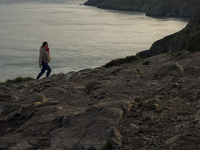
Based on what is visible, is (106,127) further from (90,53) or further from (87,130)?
(90,53)

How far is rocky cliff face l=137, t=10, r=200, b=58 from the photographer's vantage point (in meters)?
31.1

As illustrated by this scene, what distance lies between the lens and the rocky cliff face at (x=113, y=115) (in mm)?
8141

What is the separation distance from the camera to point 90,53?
63562 mm

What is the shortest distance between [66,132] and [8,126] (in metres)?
2.60

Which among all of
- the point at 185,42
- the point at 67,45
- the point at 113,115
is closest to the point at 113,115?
the point at 113,115

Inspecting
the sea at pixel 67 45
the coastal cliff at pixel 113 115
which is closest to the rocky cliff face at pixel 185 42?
the sea at pixel 67 45

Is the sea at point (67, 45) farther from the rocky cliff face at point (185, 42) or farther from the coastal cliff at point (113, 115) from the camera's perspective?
the coastal cliff at point (113, 115)

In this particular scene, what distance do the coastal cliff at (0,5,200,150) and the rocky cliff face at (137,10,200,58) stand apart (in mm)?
16558

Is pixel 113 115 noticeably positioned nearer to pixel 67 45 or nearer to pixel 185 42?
pixel 185 42

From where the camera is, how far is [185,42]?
33719 mm

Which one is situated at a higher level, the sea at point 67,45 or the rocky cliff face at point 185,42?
the rocky cliff face at point 185,42

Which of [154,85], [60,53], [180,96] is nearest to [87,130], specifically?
[180,96]

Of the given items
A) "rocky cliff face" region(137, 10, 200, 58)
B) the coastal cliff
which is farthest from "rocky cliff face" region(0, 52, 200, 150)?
"rocky cliff face" region(137, 10, 200, 58)

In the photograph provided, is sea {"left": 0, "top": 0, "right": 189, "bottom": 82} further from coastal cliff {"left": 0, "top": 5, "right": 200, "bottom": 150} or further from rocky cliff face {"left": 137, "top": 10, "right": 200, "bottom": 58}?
coastal cliff {"left": 0, "top": 5, "right": 200, "bottom": 150}
